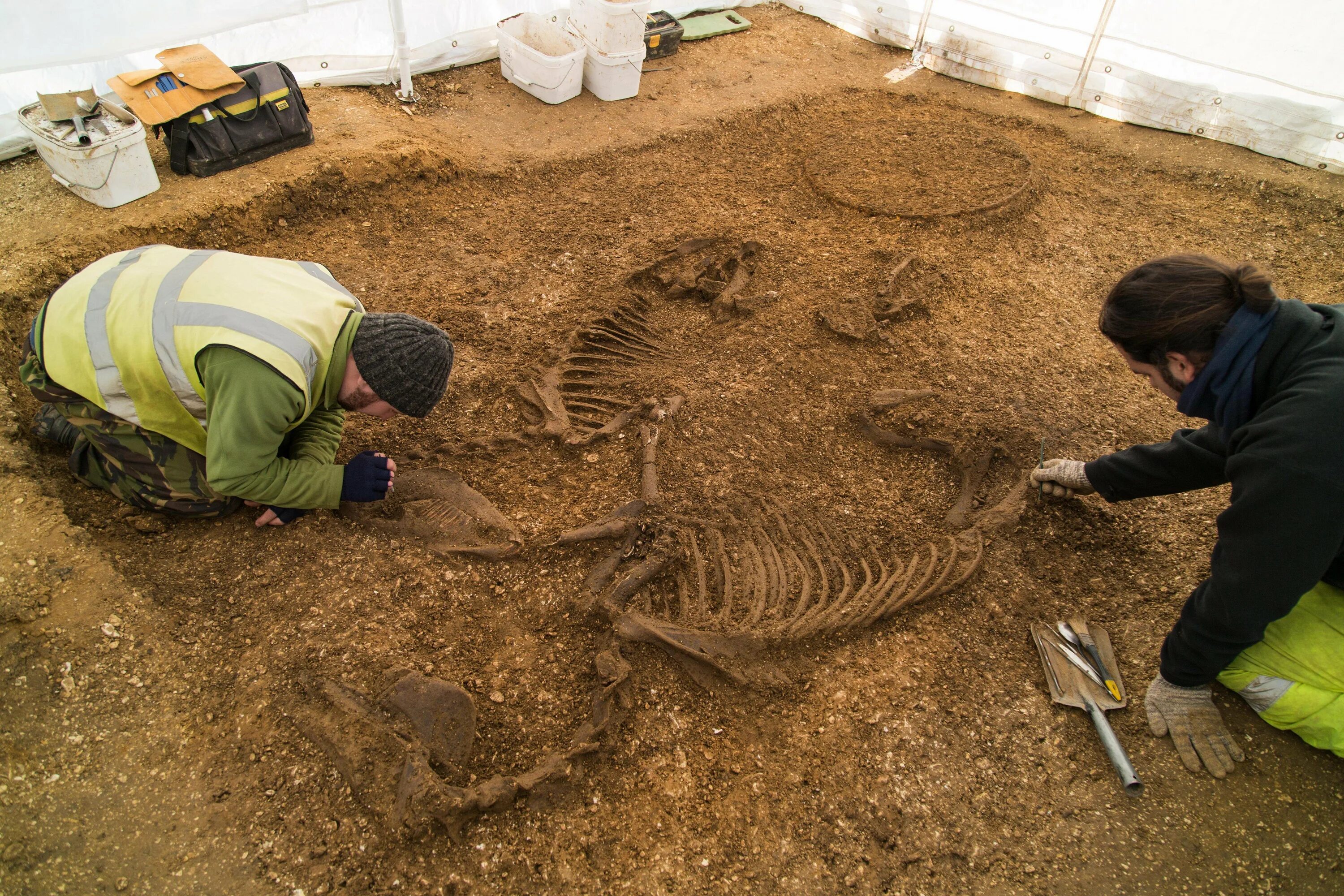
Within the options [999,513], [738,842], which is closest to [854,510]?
[999,513]

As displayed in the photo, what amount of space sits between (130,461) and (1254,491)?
3711mm

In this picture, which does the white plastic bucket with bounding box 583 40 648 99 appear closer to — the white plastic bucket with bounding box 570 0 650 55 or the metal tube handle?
the white plastic bucket with bounding box 570 0 650 55

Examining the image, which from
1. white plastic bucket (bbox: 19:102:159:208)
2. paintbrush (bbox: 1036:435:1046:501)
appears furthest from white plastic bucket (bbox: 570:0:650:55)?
paintbrush (bbox: 1036:435:1046:501)

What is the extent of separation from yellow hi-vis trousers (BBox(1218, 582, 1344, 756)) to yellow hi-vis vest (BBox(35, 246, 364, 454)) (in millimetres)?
3277

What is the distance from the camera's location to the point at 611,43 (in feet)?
19.7

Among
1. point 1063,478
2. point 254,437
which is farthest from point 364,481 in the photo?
point 1063,478

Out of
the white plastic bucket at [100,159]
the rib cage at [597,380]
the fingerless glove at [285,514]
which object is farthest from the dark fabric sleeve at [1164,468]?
the white plastic bucket at [100,159]

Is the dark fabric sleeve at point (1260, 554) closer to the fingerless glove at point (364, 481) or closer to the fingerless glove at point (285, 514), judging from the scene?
the fingerless glove at point (364, 481)

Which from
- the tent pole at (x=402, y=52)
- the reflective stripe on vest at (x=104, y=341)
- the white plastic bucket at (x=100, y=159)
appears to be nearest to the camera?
the reflective stripe on vest at (x=104, y=341)

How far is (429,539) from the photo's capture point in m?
3.11

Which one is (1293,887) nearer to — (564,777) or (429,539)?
(564,777)

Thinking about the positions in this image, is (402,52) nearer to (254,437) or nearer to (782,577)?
(254,437)

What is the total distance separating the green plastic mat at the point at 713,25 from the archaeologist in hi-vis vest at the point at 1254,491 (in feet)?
19.9

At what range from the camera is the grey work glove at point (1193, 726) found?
2584 millimetres
